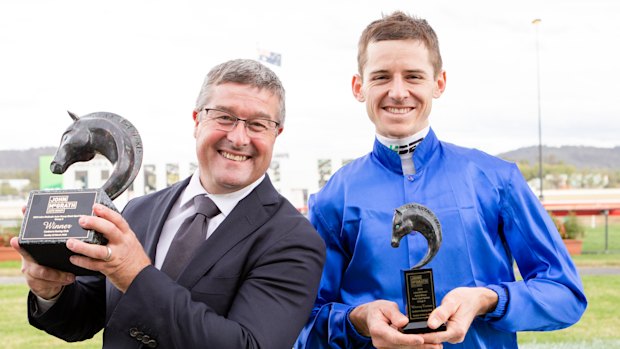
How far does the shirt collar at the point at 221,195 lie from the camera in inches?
98.0

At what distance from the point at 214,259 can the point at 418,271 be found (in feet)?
2.28

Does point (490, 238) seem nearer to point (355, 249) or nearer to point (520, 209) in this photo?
point (520, 209)

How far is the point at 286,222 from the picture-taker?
241 cm

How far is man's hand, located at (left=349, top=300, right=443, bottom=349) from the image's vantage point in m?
2.26

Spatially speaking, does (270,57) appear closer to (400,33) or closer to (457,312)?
(400,33)

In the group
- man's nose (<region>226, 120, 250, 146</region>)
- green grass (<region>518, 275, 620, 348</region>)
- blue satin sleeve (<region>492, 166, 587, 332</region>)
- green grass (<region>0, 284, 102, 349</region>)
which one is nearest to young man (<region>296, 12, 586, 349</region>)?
blue satin sleeve (<region>492, 166, 587, 332</region>)

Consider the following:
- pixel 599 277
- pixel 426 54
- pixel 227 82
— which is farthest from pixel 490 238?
pixel 599 277

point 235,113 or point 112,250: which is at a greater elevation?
point 235,113

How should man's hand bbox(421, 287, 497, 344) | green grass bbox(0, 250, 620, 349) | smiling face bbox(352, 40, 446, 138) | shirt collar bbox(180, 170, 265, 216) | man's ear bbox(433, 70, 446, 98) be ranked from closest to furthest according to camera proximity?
1. man's hand bbox(421, 287, 497, 344)
2. shirt collar bbox(180, 170, 265, 216)
3. smiling face bbox(352, 40, 446, 138)
4. man's ear bbox(433, 70, 446, 98)
5. green grass bbox(0, 250, 620, 349)

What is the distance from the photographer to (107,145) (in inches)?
100

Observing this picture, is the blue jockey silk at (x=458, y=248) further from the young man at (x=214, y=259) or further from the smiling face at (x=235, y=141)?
the smiling face at (x=235, y=141)

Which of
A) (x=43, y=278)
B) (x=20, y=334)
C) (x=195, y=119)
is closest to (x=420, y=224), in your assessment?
(x=195, y=119)

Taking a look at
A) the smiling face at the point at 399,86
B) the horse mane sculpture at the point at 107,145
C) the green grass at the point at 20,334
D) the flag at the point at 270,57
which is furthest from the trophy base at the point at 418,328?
the flag at the point at 270,57

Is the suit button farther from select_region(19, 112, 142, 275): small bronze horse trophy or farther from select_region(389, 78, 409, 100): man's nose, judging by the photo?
select_region(389, 78, 409, 100): man's nose
